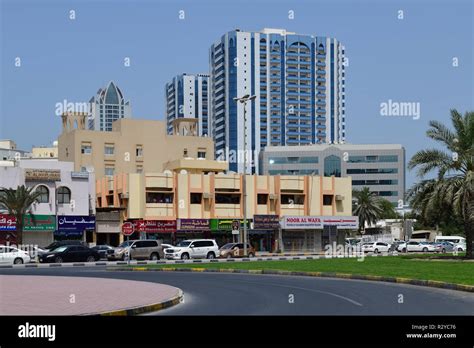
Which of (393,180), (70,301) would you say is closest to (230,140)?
(393,180)

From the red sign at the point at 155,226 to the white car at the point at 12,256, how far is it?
19.6m

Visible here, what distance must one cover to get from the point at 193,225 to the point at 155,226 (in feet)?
12.1

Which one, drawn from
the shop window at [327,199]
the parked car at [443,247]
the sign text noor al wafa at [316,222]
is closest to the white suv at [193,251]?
the sign text noor al wafa at [316,222]

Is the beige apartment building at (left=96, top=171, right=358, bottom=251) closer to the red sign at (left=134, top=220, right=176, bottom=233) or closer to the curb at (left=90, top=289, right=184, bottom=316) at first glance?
the red sign at (left=134, top=220, right=176, bottom=233)

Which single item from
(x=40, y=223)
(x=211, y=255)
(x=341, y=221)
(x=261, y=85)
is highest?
(x=261, y=85)

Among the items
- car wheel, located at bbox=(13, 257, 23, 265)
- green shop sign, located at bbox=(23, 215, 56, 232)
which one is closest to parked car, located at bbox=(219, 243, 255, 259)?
green shop sign, located at bbox=(23, 215, 56, 232)

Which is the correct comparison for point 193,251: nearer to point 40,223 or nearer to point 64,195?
point 40,223

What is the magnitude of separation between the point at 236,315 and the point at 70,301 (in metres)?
4.73

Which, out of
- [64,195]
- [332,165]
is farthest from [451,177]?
[332,165]

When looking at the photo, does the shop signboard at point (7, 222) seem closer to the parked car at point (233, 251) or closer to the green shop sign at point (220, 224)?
the parked car at point (233, 251)

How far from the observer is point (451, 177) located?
4584 cm
